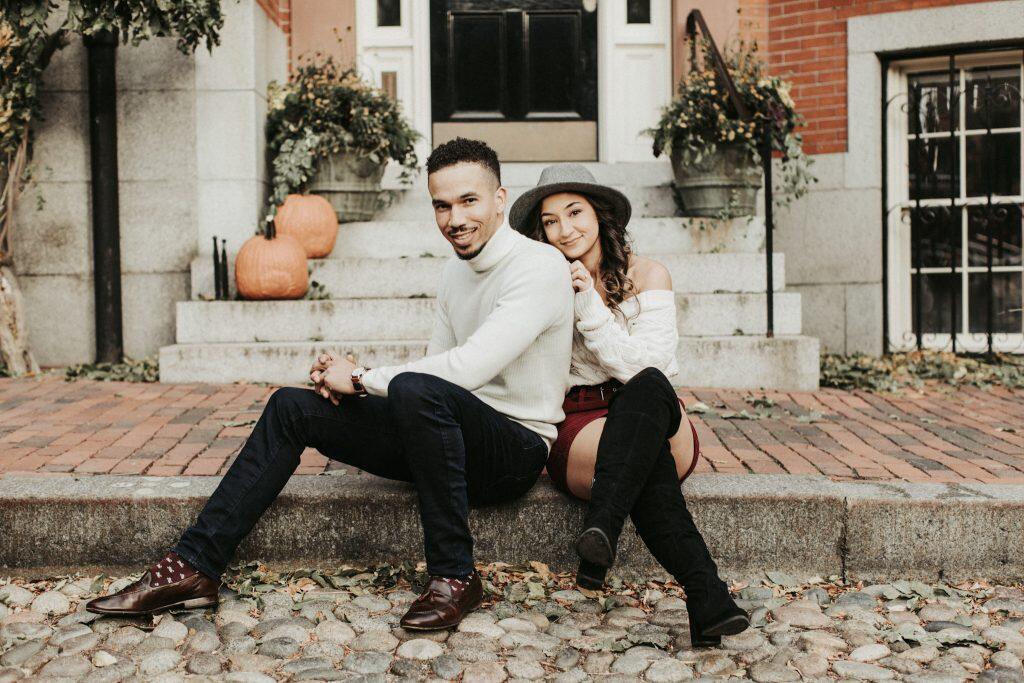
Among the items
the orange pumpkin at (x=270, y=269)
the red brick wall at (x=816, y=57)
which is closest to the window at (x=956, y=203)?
the red brick wall at (x=816, y=57)

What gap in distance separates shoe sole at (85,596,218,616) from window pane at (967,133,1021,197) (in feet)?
19.4

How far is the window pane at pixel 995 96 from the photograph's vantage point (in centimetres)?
672

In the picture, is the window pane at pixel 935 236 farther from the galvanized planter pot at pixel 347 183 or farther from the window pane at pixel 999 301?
the galvanized planter pot at pixel 347 183

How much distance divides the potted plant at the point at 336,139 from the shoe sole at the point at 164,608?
12.6ft

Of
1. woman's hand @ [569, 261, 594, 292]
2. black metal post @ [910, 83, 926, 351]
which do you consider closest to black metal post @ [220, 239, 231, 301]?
woman's hand @ [569, 261, 594, 292]

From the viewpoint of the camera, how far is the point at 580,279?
9.23 feet

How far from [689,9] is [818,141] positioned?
127cm

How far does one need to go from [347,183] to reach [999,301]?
4.40 meters

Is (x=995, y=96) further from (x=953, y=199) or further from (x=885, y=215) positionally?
(x=885, y=215)

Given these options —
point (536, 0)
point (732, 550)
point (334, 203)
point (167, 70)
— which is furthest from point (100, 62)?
point (732, 550)

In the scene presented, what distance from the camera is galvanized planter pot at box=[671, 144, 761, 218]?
6.17 metres

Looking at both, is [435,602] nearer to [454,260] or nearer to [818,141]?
[454,260]

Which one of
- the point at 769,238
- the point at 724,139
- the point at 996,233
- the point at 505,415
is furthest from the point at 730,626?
the point at 996,233

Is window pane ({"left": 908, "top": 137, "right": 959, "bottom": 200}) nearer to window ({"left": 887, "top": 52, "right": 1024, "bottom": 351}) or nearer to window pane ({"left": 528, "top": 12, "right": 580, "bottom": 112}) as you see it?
window ({"left": 887, "top": 52, "right": 1024, "bottom": 351})
